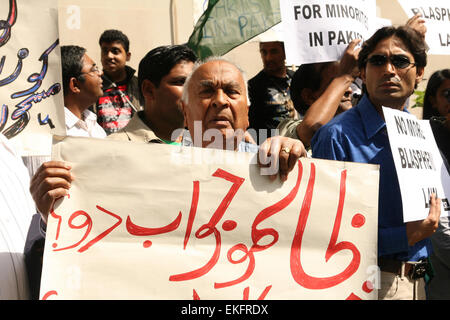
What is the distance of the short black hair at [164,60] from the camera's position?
11.5ft

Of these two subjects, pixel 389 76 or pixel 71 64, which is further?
pixel 71 64

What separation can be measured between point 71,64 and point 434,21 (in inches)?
88.1

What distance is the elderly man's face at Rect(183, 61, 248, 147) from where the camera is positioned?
2562 mm

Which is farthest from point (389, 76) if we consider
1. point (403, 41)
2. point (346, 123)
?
point (346, 123)

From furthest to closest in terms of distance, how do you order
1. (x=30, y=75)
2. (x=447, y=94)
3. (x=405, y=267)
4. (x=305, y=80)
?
(x=447, y=94), (x=305, y=80), (x=405, y=267), (x=30, y=75)

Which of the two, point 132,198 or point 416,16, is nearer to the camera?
point 132,198

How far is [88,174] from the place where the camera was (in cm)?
213

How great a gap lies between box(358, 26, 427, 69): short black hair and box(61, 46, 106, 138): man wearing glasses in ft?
5.51

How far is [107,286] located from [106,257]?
9 cm

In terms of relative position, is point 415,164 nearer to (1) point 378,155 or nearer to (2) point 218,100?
(1) point 378,155

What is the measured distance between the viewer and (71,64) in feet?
13.0

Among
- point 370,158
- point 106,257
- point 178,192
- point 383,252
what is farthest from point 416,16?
point 106,257

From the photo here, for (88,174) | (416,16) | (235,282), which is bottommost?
(235,282)

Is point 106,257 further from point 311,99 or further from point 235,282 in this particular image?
point 311,99
